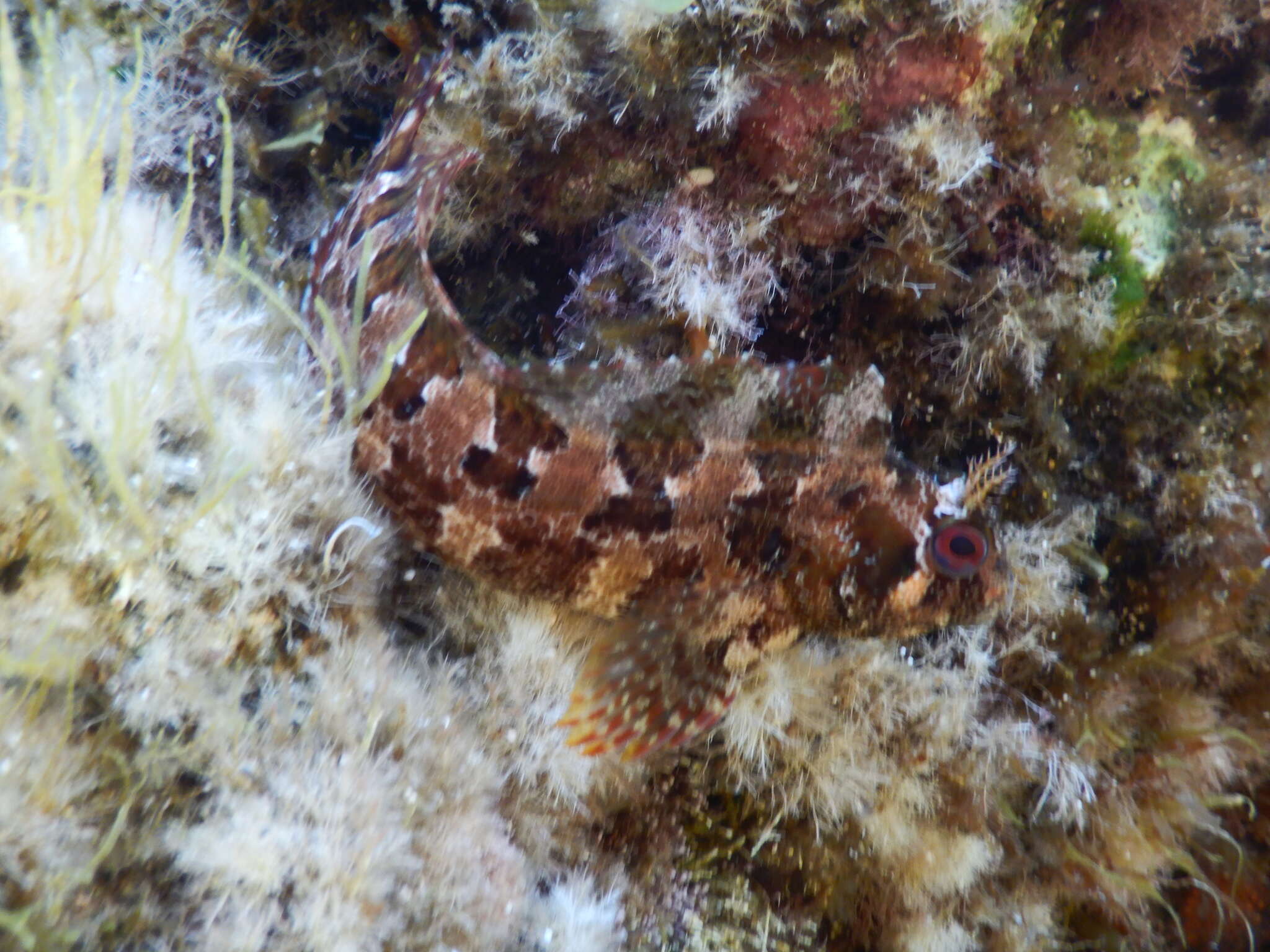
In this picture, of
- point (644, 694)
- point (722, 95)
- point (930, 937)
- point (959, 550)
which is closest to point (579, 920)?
point (644, 694)

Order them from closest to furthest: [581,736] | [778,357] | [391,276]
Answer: [581,736] < [391,276] < [778,357]

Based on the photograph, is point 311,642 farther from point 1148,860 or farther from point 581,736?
point 1148,860

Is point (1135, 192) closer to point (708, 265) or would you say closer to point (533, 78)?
point (708, 265)

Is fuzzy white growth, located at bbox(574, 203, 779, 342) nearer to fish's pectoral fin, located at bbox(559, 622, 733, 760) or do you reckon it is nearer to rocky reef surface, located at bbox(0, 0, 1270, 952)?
rocky reef surface, located at bbox(0, 0, 1270, 952)

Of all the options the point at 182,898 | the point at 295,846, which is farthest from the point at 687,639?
the point at 182,898

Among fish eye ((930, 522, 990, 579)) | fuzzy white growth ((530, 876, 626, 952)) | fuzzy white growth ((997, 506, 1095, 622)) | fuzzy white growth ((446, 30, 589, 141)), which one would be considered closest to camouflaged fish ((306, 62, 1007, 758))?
fish eye ((930, 522, 990, 579))

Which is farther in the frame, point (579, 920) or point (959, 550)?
point (959, 550)
